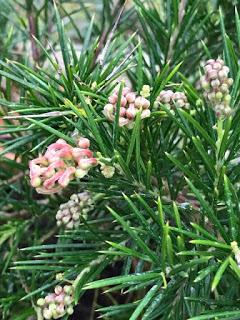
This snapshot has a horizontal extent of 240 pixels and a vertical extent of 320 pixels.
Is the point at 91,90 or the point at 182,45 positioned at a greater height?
the point at 182,45

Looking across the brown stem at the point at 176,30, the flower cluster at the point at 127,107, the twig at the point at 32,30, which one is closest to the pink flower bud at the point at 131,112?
the flower cluster at the point at 127,107

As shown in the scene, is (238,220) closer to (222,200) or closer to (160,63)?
(222,200)

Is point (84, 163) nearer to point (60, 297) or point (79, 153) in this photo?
point (79, 153)

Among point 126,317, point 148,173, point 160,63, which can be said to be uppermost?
point 160,63

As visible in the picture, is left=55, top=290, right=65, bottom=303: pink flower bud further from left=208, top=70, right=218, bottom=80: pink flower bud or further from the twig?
the twig

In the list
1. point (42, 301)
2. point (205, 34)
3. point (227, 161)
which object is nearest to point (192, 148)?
point (227, 161)

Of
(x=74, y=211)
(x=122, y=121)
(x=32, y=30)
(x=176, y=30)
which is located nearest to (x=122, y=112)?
(x=122, y=121)

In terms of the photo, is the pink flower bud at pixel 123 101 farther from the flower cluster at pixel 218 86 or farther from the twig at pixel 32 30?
the twig at pixel 32 30
